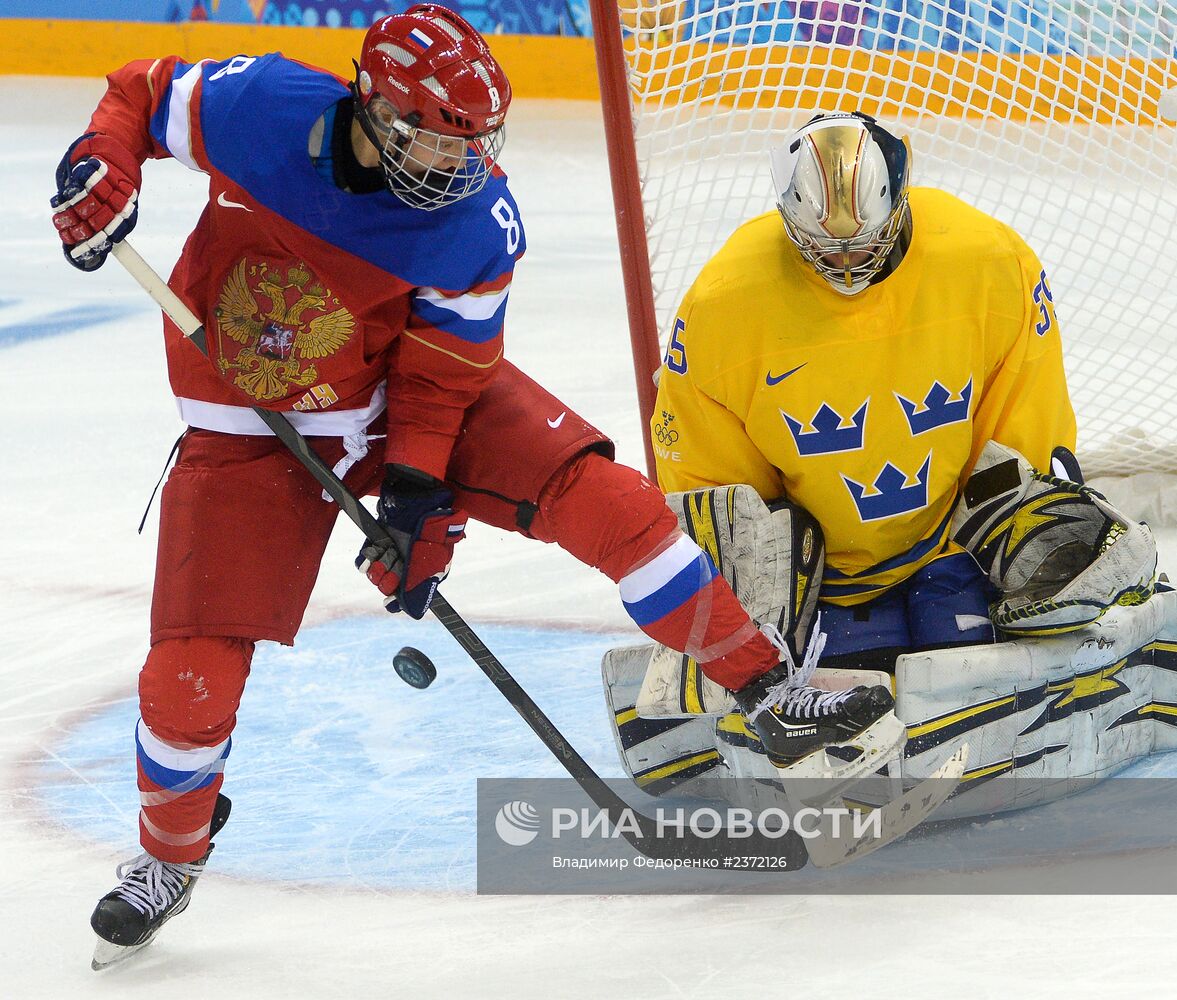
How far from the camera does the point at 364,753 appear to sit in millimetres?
2650

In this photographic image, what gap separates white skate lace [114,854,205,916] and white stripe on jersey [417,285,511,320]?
0.79 meters

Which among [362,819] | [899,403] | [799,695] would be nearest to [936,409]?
[899,403]

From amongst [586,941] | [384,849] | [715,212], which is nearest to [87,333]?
[715,212]

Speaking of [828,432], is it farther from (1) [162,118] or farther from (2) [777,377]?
(1) [162,118]

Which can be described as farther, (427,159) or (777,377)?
(777,377)

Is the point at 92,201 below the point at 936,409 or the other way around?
the other way around

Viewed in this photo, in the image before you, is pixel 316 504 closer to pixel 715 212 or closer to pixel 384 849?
pixel 384 849

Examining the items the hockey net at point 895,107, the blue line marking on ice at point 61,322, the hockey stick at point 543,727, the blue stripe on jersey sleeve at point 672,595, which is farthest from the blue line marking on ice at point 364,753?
the blue line marking on ice at point 61,322

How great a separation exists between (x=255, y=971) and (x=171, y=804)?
24cm

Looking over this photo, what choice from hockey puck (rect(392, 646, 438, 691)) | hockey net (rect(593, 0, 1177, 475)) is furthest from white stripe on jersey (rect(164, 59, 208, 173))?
hockey net (rect(593, 0, 1177, 475))

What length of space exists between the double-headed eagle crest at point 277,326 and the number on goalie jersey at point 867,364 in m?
0.55

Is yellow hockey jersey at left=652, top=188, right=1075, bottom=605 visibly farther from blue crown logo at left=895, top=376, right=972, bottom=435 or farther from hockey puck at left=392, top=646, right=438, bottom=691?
hockey puck at left=392, top=646, right=438, bottom=691

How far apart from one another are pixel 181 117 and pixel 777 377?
87cm

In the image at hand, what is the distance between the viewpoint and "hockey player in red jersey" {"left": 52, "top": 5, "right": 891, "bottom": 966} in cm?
192
